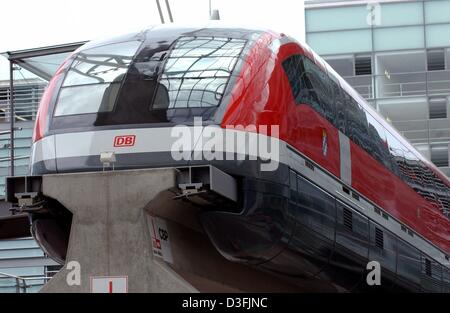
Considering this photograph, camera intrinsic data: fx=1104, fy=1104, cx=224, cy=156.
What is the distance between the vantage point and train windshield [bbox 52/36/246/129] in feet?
36.1

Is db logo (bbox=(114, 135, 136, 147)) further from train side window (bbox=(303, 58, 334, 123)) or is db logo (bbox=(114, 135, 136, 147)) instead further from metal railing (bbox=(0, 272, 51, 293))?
metal railing (bbox=(0, 272, 51, 293))

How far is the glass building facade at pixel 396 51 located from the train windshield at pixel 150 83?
26.9 meters

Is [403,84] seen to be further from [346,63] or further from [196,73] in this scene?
[196,73]

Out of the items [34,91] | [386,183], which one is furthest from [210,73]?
[34,91]

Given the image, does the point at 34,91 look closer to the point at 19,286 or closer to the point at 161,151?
the point at 19,286

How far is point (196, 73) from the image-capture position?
11188mm

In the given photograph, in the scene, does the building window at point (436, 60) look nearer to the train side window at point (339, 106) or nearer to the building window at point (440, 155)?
the building window at point (440, 155)

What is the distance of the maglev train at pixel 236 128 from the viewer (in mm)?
10898

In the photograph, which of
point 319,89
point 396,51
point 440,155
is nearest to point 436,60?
point 396,51

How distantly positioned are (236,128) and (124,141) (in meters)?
1.13

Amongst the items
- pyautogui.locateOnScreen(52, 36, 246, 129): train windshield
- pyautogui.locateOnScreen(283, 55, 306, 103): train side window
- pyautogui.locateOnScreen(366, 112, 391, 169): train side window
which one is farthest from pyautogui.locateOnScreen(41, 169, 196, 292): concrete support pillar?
pyautogui.locateOnScreen(366, 112, 391, 169): train side window

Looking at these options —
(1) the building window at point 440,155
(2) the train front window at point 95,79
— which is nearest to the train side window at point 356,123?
(2) the train front window at point 95,79

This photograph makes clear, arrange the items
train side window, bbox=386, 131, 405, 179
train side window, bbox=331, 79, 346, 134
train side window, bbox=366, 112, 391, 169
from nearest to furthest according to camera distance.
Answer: train side window, bbox=331, 79, 346, 134, train side window, bbox=366, 112, 391, 169, train side window, bbox=386, 131, 405, 179

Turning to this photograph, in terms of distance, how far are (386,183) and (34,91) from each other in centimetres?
1238
